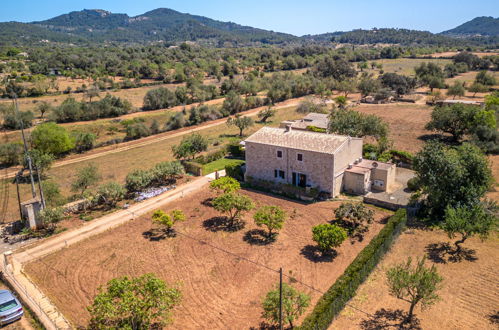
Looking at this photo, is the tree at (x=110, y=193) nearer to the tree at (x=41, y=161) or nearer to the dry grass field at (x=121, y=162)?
the dry grass field at (x=121, y=162)

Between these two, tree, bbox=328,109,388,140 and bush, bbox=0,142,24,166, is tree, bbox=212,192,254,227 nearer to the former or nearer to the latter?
tree, bbox=328,109,388,140

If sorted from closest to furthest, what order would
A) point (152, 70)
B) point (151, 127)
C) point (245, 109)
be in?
point (151, 127), point (245, 109), point (152, 70)

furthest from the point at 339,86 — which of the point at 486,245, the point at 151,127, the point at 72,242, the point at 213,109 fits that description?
the point at 72,242

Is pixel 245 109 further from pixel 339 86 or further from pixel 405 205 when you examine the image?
pixel 405 205

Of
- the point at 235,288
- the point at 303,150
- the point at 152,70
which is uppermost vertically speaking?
the point at 152,70

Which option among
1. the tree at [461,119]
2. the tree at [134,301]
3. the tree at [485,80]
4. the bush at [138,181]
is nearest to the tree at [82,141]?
the bush at [138,181]

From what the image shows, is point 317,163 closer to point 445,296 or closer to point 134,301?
point 445,296

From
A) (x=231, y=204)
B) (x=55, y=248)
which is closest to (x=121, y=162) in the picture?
(x=55, y=248)
